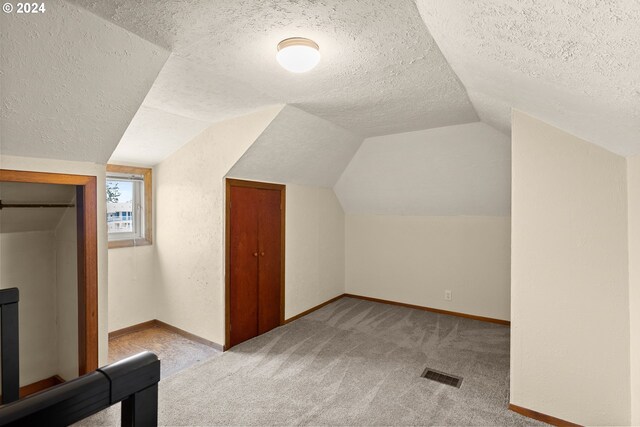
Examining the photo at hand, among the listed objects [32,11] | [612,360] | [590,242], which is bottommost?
[612,360]

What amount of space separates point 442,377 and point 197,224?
2670mm

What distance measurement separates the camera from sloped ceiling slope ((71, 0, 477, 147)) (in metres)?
1.41

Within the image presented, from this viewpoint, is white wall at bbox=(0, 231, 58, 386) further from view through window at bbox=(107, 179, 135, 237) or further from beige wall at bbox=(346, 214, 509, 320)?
beige wall at bbox=(346, 214, 509, 320)

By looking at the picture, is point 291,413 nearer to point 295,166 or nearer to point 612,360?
point 612,360

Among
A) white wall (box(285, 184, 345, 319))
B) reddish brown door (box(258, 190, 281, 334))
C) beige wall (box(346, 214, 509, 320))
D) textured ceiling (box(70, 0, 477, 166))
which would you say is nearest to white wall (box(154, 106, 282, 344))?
textured ceiling (box(70, 0, 477, 166))

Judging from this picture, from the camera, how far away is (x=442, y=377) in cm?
264

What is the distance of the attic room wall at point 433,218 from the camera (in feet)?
11.4

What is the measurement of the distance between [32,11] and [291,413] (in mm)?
2532

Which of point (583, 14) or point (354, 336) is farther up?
point (583, 14)

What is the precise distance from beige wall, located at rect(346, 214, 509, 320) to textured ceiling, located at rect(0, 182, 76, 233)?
3526 mm

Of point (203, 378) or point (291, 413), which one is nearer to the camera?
point (291, 413)

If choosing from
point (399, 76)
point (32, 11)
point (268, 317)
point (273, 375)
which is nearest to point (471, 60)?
point (399, 76)

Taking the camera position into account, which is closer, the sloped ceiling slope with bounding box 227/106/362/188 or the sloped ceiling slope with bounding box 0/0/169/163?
the sloped ceiling slope with bounding box 0/0/169/163

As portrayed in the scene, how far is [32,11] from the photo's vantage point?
1.30m
